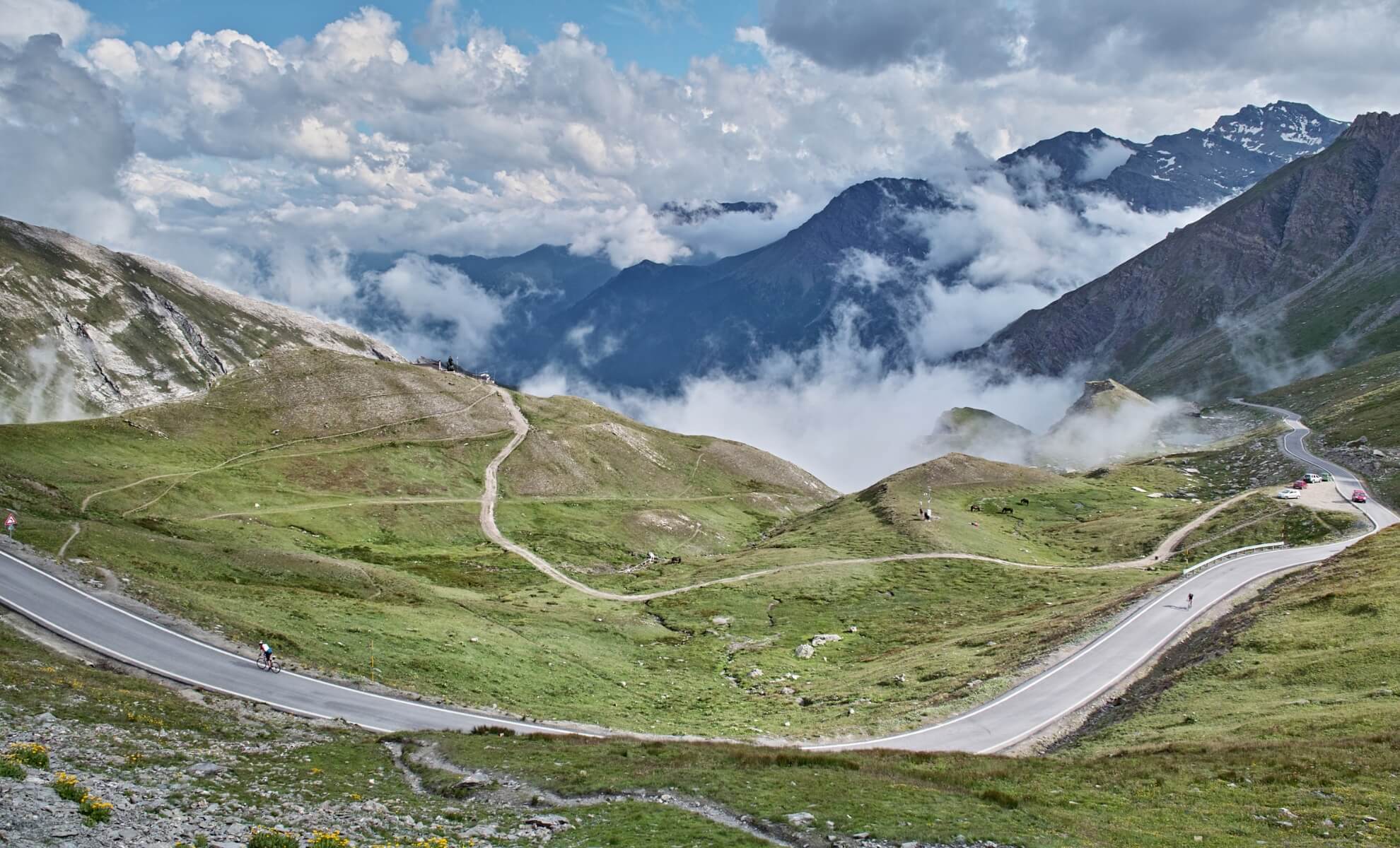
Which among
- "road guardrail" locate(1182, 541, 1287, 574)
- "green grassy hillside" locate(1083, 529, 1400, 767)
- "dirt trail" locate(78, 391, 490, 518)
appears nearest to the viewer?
"green grassy hillside" locate(1083, 529, 1400, 767)

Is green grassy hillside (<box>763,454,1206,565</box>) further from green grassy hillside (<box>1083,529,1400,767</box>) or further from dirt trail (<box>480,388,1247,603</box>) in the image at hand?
green grassy hillside (<box>1083,529,1400,767</box>)

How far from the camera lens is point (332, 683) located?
166 feet

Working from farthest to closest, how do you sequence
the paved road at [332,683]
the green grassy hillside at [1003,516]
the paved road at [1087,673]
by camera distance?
the green grassy hillside at [1003,516]
the paved road at [1087,673]
the paved road at [332,683]

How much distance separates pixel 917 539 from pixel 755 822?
99222mm

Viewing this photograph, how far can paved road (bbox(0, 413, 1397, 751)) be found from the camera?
46.6 m

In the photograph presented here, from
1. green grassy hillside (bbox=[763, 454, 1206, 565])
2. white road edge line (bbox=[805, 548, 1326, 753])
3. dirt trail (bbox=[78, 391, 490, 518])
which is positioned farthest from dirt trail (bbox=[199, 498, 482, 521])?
white road edge line (bbox=[805, 548, 1326, 753])

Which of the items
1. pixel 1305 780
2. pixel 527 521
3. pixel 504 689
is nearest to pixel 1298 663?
pixel 1305 780

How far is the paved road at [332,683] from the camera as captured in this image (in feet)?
153

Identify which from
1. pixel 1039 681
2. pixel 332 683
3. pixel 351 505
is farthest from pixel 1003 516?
pixel 332 683

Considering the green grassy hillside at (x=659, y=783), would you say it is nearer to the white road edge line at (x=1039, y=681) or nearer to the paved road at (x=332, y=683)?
the paved road at (x=332, y=683)

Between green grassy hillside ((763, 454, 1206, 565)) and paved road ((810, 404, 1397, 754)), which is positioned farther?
green grassy hillside ((763, 454, 1206, 565))

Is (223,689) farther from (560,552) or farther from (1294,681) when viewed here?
(560,552)

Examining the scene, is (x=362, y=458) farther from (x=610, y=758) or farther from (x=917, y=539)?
(x=610, y=758)

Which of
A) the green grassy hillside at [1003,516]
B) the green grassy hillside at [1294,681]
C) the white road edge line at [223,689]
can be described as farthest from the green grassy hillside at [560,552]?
the green grassy hillside at [1294,681]
